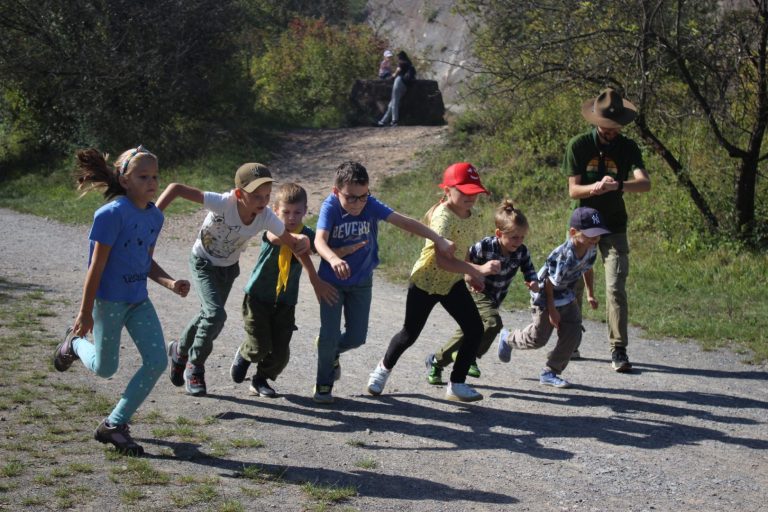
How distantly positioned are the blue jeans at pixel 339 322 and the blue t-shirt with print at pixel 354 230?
0.27 feet

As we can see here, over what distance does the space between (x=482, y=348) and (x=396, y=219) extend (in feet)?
4.99

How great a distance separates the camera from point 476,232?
22.2ft

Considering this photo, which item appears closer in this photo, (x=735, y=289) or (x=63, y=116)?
(x=735, y=289)

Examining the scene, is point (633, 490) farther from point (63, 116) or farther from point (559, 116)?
point (63, 116)

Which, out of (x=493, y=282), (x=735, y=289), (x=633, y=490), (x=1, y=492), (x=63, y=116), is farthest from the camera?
(x=63, y=116)

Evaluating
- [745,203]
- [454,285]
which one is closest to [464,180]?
[454,285]

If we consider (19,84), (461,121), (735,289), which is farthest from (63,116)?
(735,289)

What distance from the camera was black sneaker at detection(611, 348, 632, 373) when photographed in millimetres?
7887

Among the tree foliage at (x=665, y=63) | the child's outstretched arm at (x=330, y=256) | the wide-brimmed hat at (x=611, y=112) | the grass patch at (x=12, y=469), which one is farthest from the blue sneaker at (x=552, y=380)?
the tree foliage at (x=665, y=63)

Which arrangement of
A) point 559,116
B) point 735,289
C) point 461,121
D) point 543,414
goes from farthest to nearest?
1. point 461,121
2. point 559,116
3. point 735,289
4. point 543,414

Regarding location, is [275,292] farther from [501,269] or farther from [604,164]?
[604,164]

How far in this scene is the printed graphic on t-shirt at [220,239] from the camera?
20.9 feet

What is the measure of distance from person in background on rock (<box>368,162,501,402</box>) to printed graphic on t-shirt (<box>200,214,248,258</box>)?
4.10 feet

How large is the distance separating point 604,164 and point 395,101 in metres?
15.8
